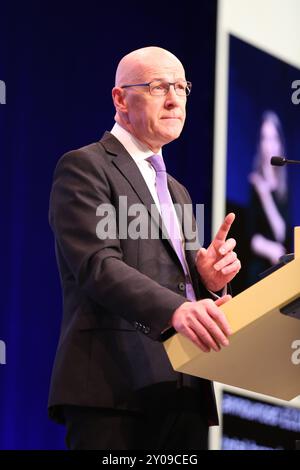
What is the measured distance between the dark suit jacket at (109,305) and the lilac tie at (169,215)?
0.04 m

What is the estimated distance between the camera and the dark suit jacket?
2088 mm

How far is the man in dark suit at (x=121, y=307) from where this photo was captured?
6.89 ft

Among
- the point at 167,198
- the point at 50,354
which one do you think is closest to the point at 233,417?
the point at 50,354

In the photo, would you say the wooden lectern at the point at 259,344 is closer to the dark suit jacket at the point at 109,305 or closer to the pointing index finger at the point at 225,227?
the dark suit jacket at the point at 109,305

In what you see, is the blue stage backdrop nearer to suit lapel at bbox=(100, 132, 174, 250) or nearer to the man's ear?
the man's ear

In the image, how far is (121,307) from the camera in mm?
2088

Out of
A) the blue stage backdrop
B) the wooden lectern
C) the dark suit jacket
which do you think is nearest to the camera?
the wooden lectern

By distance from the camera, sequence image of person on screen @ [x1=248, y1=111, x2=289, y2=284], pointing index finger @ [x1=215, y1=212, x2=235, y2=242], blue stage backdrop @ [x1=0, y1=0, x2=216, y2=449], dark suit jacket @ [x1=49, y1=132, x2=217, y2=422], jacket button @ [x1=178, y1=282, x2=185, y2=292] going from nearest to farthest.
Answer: dark suit jacket @ [x1=49, y1=132, x2=217, y2=422] → pointing index finger @ [x1=215, y1=212, x2=235, y2=242] → jacket button @ [x1=178, y1=282, x2=185, y2=292] → blue stage backdrop @ [x1=0, y1=0, x2=216, y2=449] → image of person on screen @ [x1=248, y1=111, x2=289, y2=284]

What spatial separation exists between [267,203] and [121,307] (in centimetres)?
317

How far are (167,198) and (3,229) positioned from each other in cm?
164

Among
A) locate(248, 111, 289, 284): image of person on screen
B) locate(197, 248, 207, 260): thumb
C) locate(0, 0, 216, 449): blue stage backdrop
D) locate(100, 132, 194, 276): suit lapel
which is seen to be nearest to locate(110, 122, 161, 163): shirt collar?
locate(100, 132, 194, 276): suit lapel

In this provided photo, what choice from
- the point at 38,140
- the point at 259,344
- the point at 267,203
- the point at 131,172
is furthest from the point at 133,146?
the point at 267,203

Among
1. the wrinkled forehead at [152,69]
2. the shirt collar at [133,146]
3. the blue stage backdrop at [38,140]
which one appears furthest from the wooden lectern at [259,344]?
the blue stage backdrop at [38,140]

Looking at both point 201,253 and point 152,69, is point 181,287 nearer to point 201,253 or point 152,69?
point 201,253
